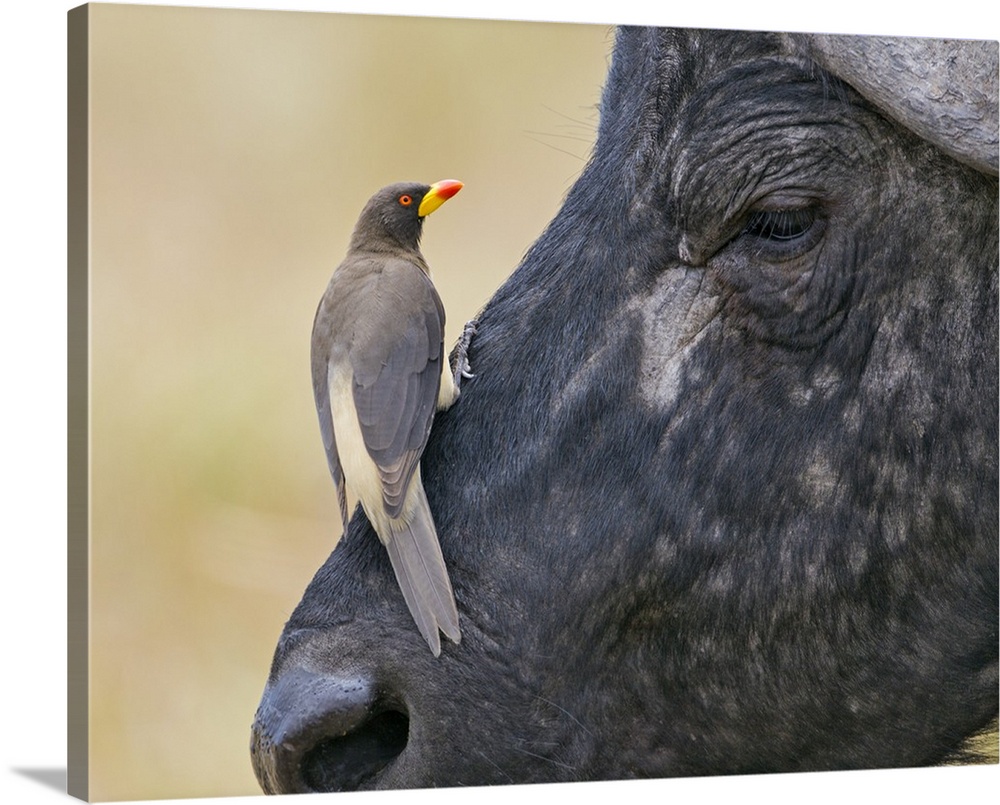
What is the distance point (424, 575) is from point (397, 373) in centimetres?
48

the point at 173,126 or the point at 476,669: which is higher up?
the point at 173,126

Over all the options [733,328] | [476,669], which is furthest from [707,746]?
[733,328]

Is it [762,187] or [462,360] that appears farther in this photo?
[462,360]

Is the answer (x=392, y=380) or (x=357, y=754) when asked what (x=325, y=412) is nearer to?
(x=392, y=380)

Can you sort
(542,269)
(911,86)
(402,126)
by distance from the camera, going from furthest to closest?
(402,126)
(542,269)
(911,86)

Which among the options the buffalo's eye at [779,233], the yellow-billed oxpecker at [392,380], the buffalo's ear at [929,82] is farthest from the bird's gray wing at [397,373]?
the buffalo's ear at [929,82]

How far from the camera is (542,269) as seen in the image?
4.04 metres

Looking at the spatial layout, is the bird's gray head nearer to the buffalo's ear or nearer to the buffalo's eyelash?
the buffalo's eyelash

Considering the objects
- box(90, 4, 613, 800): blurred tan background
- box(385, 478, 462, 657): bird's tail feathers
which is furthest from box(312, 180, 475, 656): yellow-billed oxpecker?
box(90, 4, 613, 800): blurred tan background

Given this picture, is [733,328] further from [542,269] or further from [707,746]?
[707,746]

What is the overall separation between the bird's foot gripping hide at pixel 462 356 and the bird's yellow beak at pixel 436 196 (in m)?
0.29

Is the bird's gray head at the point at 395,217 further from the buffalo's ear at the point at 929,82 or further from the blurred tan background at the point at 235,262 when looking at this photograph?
the buffalo's ear at the point at 929,82

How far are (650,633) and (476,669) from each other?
41cm

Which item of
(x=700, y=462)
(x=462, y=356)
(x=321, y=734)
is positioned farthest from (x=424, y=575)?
(x=700, y=462)
